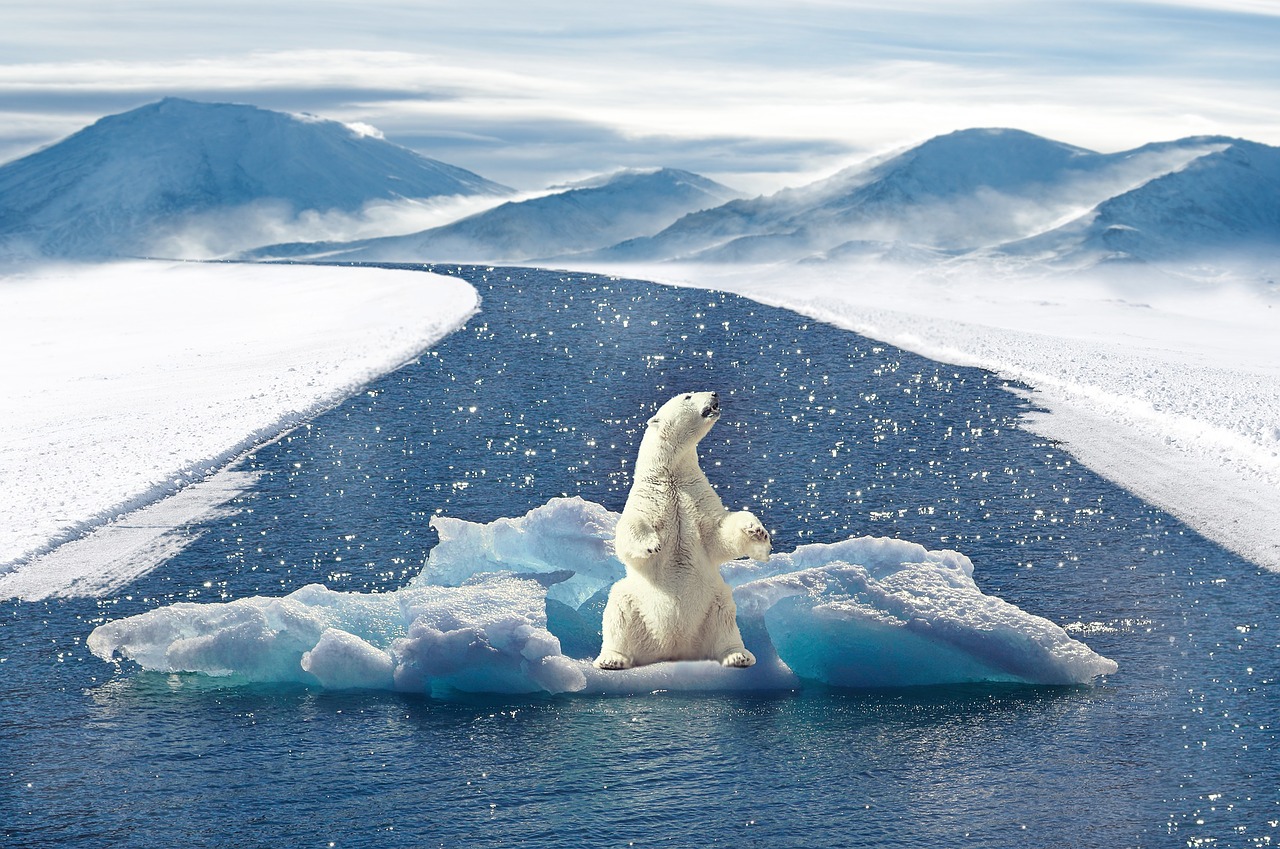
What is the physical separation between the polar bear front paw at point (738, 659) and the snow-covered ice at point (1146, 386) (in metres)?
6.67

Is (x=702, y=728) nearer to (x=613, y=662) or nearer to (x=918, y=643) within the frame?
(x=613, y=662)

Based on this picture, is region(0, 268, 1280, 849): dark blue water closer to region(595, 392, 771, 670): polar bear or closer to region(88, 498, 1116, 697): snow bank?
region(88, 498, 1116, 697): snow bank

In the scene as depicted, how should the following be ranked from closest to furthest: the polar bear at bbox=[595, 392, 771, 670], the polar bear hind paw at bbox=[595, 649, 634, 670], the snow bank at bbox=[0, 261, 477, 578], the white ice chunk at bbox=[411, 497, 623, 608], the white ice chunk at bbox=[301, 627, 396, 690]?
the polar bear at bbox=[595, 392, 771, 670] < the polar bear hind paw at bbox=[595, 649, 634, 670] < the white ice chunk at bbox=[301, 627, 396, 690] < the white ice chunk at bbox=[411, 497, 623, 608] < the snow bank at bbox=[0, 261, 477, 578]

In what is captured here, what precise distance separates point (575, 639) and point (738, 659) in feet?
5.10

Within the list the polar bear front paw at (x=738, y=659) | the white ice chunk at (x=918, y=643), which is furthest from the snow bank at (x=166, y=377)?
the white ice chunk at (x=918, y=643)

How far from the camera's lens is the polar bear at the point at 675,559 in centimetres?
1021

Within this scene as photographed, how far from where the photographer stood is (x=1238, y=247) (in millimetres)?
135500

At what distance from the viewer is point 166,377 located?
29.9 metres

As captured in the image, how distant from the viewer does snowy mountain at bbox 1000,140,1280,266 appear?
416ft

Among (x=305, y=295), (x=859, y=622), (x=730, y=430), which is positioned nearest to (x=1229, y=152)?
(x=305, y=295)

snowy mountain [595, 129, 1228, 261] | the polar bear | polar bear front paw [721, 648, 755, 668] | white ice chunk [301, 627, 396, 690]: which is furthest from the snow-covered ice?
snowy mountain [595, 129, 1228, 261]

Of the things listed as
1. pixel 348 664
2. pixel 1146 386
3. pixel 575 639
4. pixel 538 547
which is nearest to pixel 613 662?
pixel 575 639

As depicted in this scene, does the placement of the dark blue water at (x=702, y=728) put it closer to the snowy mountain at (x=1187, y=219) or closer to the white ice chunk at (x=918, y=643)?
the white ice chunk at (x=918, y=643)

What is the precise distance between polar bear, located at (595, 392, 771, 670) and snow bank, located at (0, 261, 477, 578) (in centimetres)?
741
